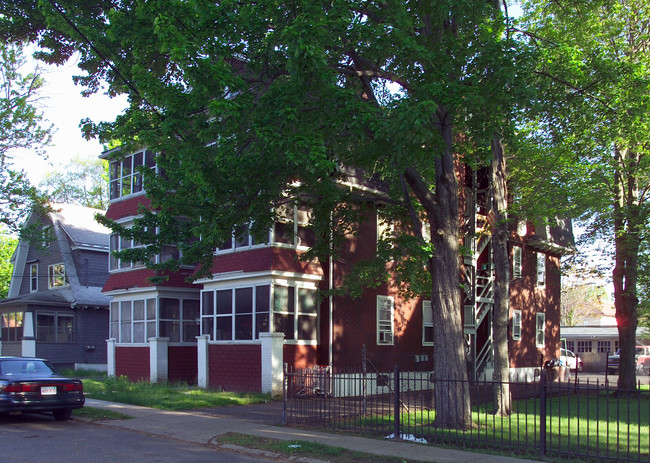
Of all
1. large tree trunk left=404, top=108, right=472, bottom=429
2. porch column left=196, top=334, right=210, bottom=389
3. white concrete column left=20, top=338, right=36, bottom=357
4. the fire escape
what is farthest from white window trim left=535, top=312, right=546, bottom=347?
white concrete column left=20, top=338, right=36, bottom=357

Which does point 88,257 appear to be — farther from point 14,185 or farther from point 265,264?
point 265,264

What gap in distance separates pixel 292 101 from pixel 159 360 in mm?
14915

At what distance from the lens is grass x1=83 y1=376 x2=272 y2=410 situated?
57.2ft

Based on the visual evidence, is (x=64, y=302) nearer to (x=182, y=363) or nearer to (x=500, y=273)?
(x=182, y=363)

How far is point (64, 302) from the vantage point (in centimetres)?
3159

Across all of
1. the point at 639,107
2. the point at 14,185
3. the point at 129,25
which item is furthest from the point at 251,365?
the point at 14,185

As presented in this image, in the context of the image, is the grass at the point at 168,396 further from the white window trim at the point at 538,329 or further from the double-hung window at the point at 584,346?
the double-hung window at the point at 584,346

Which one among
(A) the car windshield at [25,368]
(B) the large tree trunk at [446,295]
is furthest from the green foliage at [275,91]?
(A) the car windshield at [25,368]

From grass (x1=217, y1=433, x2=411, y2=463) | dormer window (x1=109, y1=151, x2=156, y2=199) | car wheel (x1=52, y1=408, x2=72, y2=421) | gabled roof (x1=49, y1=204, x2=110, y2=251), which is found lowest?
car wheel (x1=52, y1=408, x2=72, y2=421)

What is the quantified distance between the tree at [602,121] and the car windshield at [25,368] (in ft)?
44.3

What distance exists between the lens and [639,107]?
14.9m

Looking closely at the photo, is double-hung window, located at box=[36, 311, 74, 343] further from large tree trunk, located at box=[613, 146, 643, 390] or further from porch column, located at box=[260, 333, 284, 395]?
large tree trunk, located at box=[613, 146, 643, 390]

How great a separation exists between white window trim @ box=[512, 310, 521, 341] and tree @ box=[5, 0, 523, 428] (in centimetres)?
1533

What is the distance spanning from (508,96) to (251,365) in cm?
1216
